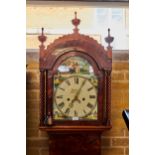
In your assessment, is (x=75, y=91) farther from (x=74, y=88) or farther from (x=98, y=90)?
(x=98, y=90)

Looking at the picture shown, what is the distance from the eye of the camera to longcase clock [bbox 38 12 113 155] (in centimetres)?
210

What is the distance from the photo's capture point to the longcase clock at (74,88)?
82.7 inches

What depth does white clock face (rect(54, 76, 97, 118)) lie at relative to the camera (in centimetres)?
212

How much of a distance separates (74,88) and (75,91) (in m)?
0.02

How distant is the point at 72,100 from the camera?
2.13 m

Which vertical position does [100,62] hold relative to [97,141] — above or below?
above

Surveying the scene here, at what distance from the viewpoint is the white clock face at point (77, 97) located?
212cm

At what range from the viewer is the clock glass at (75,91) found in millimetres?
2111

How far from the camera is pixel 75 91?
6.98 ft
